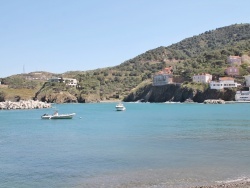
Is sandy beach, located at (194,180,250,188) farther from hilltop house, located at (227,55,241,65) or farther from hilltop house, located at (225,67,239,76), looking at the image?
hilltop house, located at (227,55,241,65)

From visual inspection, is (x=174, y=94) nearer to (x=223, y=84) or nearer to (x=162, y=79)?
(x=162, y=79)

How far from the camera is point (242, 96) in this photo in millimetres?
145250

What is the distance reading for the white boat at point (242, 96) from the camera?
144375mm

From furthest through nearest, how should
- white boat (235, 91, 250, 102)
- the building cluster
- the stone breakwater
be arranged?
the building cluster
the stone breakwater
white boat (235, 91, 250, 102)

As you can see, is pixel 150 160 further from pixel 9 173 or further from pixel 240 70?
pixel 240 70

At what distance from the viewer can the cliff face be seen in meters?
149

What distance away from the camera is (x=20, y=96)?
191m

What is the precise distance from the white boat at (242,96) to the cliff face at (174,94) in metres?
2.14

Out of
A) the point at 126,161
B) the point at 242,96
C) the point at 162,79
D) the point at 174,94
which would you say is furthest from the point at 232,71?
the point at 126,161

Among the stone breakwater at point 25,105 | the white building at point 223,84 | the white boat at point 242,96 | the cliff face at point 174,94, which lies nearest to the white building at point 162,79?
the cliff face at point 174,94

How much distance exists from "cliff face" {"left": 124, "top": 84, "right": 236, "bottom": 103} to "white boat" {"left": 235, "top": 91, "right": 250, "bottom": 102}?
7.01 feet

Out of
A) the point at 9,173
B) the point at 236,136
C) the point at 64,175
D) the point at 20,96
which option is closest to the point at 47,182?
the point at 64,175

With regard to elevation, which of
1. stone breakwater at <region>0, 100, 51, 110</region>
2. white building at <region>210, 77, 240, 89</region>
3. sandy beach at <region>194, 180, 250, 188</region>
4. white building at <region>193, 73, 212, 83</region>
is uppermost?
white building at <region>193, 73, 212, 83</region>

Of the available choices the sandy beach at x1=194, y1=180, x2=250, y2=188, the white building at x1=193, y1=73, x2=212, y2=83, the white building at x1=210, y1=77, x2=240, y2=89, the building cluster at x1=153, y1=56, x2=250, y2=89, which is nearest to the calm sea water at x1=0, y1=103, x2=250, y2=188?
the sandy beach at x1=194, y1=180, x2=250, y2=188
